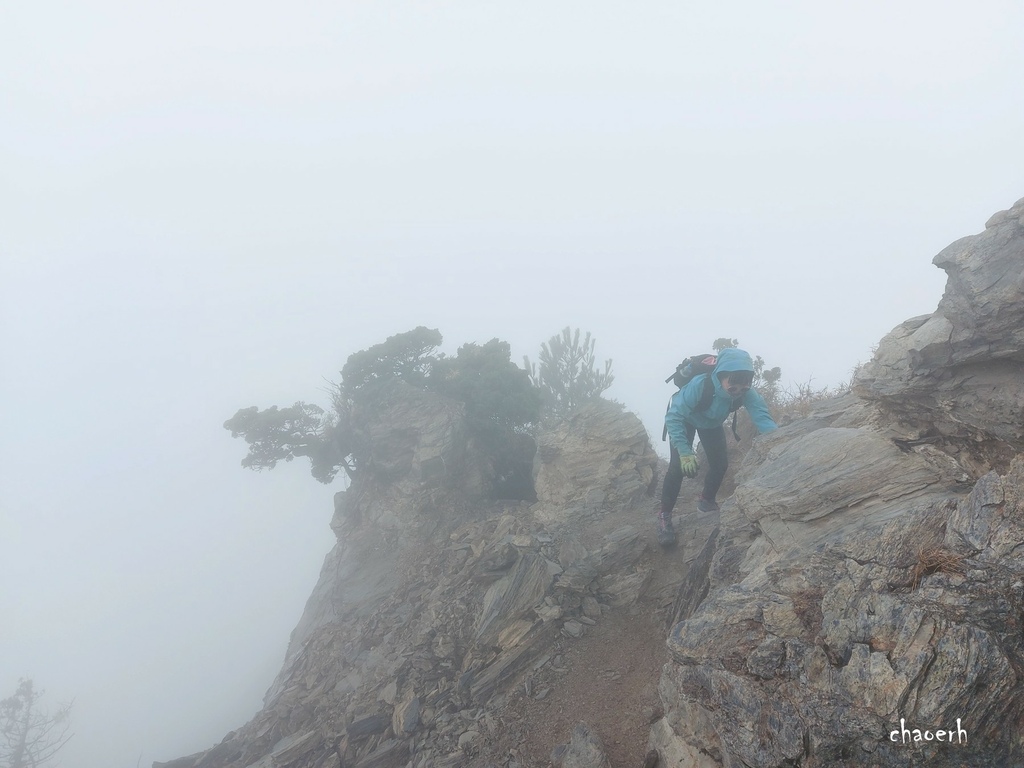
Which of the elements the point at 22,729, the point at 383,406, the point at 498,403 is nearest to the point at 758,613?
the point at 498,403

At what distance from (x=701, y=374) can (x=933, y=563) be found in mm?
4305

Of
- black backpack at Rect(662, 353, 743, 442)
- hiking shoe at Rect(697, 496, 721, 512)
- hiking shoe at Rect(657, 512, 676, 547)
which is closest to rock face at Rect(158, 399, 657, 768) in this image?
hiking shoe at Rect(657, 512, 676, 547)

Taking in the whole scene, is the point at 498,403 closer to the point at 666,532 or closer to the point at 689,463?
the point at 666,532

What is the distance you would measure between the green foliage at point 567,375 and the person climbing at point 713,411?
12.9 metres

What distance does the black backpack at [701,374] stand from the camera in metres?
7.73

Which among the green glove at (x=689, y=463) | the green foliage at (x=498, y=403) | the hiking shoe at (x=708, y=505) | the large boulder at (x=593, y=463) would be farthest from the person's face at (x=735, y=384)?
the green foliage at (x=498, y=403)

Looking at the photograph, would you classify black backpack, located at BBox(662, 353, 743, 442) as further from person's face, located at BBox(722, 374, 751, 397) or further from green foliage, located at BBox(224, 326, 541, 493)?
green foliage, located at BBox(224, 326, 541, 493)

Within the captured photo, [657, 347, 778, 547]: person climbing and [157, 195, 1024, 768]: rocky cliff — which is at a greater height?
[657, 347, 778, 547]: person climbing

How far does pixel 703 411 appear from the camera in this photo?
26.2 ft

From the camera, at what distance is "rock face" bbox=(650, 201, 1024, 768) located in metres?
3.35

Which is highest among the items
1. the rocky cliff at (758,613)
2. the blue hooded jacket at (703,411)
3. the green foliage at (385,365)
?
the green foliage at (385,365)

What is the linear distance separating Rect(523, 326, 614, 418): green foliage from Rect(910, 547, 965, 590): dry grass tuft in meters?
17.5

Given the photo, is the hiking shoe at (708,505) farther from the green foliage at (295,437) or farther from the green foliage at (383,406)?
the green foliage at (295,437)

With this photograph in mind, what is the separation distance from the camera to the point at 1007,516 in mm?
3633
